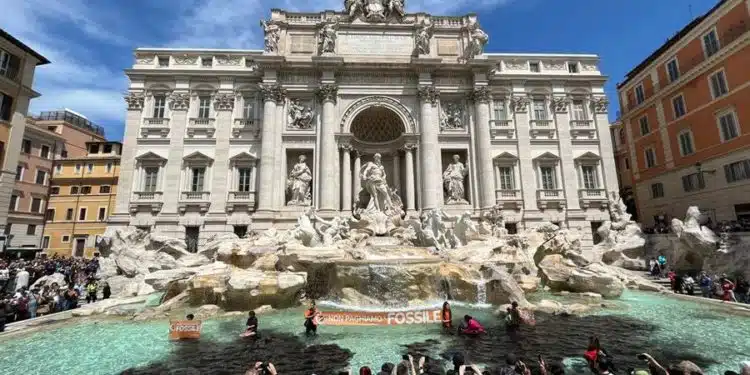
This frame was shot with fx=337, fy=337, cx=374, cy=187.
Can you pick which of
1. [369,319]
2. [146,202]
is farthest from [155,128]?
[369,319]

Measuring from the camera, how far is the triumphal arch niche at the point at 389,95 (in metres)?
23.5

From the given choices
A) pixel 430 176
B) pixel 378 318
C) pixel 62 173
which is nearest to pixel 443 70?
pixel 430 176

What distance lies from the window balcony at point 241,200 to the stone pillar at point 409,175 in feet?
34.7

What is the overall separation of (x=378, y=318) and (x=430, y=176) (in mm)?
14178

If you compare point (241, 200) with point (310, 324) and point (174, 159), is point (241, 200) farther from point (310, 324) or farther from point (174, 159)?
point (310, 324)

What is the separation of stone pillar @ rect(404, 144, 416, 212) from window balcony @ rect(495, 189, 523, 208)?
610cm

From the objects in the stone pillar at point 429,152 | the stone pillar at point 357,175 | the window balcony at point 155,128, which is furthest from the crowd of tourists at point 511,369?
the window balcony at point 155,128

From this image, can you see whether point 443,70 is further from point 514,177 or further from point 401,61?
point 514,177

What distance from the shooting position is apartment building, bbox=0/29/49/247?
67.7 feet

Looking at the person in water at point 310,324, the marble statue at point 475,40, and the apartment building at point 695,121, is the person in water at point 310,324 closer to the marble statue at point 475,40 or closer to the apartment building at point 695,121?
the marble statue at point 475,40

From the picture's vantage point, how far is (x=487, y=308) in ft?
40.6

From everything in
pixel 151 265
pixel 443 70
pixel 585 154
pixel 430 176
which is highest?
pixel 443 70

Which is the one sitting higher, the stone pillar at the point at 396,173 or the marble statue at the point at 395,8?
→ the marble statue at the point at 395,8

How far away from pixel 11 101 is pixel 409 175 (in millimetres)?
26105
